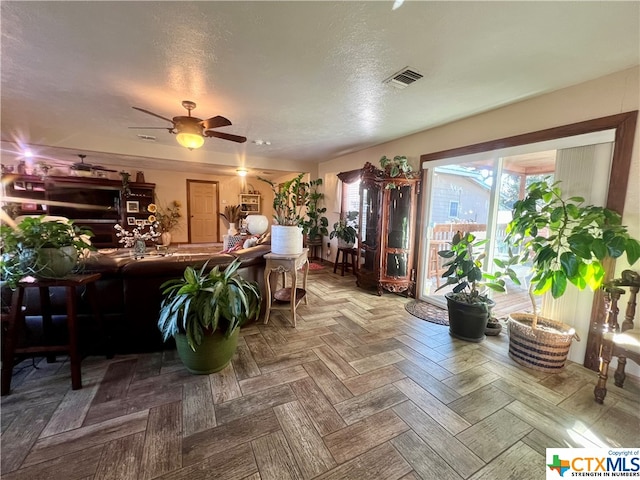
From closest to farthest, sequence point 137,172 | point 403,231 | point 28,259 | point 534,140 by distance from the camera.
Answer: point 28,259 < point 534,140 < point 403,231 < point 137,172

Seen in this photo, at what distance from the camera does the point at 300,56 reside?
1.90m

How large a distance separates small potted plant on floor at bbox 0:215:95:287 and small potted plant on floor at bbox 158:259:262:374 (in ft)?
2.25

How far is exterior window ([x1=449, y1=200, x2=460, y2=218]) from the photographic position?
3522 mm

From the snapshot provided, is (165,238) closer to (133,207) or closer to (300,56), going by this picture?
(133,207)

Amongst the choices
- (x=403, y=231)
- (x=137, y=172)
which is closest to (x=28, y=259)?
(x=403, y=231)

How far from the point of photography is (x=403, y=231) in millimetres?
3744

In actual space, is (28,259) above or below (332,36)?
below

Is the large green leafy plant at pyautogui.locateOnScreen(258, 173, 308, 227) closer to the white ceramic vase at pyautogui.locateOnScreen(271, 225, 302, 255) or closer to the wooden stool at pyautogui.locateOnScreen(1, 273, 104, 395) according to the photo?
the white ceramic vase at pyautogui.locateOnScreen(271, 225, 302, 255)

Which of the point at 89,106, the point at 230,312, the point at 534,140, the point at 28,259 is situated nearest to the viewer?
the point at 28,259

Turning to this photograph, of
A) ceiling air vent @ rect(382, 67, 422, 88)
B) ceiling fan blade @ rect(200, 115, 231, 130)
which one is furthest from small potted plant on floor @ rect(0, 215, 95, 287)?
ceiling air vent @ rect(382, 67, 422, 88)

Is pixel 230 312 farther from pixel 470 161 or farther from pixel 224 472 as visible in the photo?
pixel 470 161

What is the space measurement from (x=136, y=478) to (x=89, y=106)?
366cm

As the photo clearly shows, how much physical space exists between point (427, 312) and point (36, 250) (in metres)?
3.69

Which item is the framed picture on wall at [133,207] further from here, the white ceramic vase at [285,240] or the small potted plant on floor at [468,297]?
the small potted plant on floor at [468,297]
